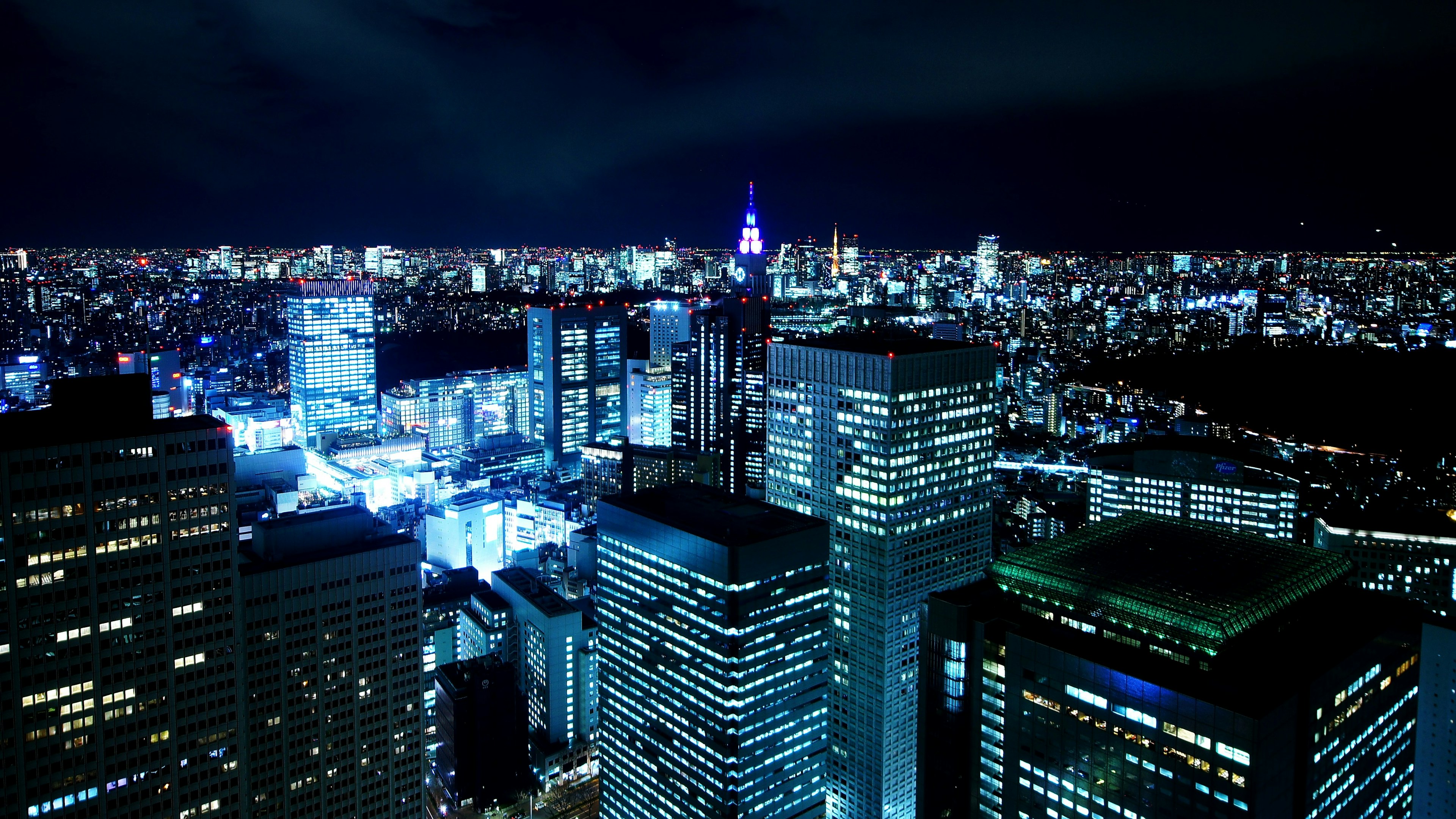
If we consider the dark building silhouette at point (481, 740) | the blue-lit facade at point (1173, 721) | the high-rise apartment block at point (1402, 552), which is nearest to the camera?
the blue-lit facade at point (1173, 721)

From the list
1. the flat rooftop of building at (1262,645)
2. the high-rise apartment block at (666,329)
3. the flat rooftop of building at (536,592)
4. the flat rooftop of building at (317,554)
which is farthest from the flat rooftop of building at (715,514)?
the high-rise apartment block at (666,329)

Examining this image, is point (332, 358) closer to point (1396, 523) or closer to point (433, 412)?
point (433, 412)

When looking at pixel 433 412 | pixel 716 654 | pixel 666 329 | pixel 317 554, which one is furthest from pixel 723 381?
pixel 317 554

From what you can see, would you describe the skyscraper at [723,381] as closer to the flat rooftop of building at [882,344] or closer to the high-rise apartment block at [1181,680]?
the flat rooftop of building at [882,344]

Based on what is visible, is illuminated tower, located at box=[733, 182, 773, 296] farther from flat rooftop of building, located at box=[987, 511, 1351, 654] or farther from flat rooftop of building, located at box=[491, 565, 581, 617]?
flat rooftop of building, located at box=[987, 511, 1351, 654]

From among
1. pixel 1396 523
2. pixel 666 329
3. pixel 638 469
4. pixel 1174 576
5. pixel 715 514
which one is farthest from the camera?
pixel 666 329

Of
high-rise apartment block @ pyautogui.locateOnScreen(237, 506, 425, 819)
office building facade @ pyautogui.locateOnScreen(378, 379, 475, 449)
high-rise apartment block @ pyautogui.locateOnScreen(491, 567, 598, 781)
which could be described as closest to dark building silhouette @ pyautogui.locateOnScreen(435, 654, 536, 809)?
high-rise apartment block @ pyautogui.locateOnScreen(491, 567, 598, 781)

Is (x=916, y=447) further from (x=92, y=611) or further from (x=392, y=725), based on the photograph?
(x=92, y=611)
